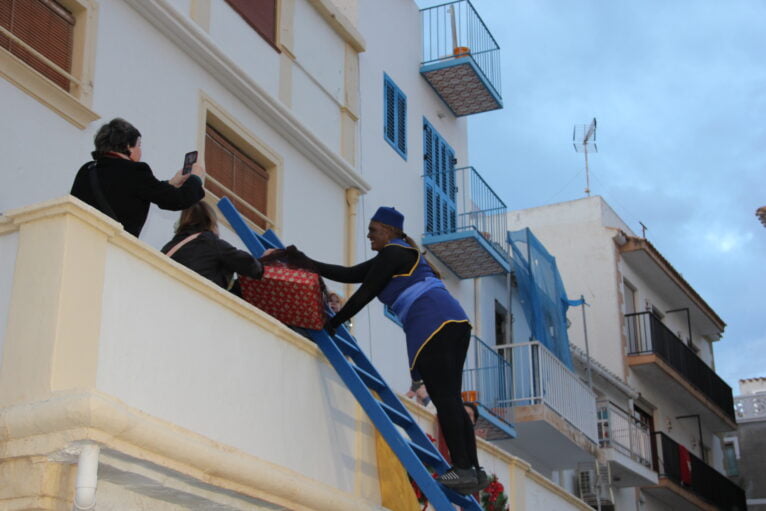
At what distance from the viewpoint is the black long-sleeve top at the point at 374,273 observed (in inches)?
323

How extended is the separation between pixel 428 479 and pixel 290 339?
4.28 feet

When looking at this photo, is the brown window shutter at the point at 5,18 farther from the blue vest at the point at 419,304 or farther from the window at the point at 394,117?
the window at the point at 394,117

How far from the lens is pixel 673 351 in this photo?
28.7 metres

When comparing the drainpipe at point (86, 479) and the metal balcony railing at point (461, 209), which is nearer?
the drainpipe at point (86, 479)

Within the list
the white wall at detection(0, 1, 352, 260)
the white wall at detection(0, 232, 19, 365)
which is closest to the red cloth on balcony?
the white wall at detection(0, 1, 352, 260)

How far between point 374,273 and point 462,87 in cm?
1168

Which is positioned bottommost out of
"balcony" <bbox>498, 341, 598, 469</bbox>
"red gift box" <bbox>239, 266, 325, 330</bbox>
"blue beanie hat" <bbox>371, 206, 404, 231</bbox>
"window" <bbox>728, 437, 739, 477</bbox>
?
"red gift box" <bbox>239, 266, 325, 330</bbox>

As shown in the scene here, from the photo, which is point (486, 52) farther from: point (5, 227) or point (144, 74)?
point (5, 227)

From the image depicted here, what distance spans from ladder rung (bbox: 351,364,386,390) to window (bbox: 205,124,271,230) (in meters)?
4.13

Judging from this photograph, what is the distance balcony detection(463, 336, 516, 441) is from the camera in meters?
17.9

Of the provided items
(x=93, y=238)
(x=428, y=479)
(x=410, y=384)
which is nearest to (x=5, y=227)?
(x=93, y=238)

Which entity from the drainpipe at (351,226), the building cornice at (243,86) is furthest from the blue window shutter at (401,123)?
the drainpipe at (351,226)

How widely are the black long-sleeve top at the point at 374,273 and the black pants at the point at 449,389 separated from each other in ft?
1.70

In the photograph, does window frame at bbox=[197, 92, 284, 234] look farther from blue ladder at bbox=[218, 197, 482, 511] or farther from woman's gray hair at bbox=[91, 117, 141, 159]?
woman's gray hair at bbox=[91, 117, 141, 159]
